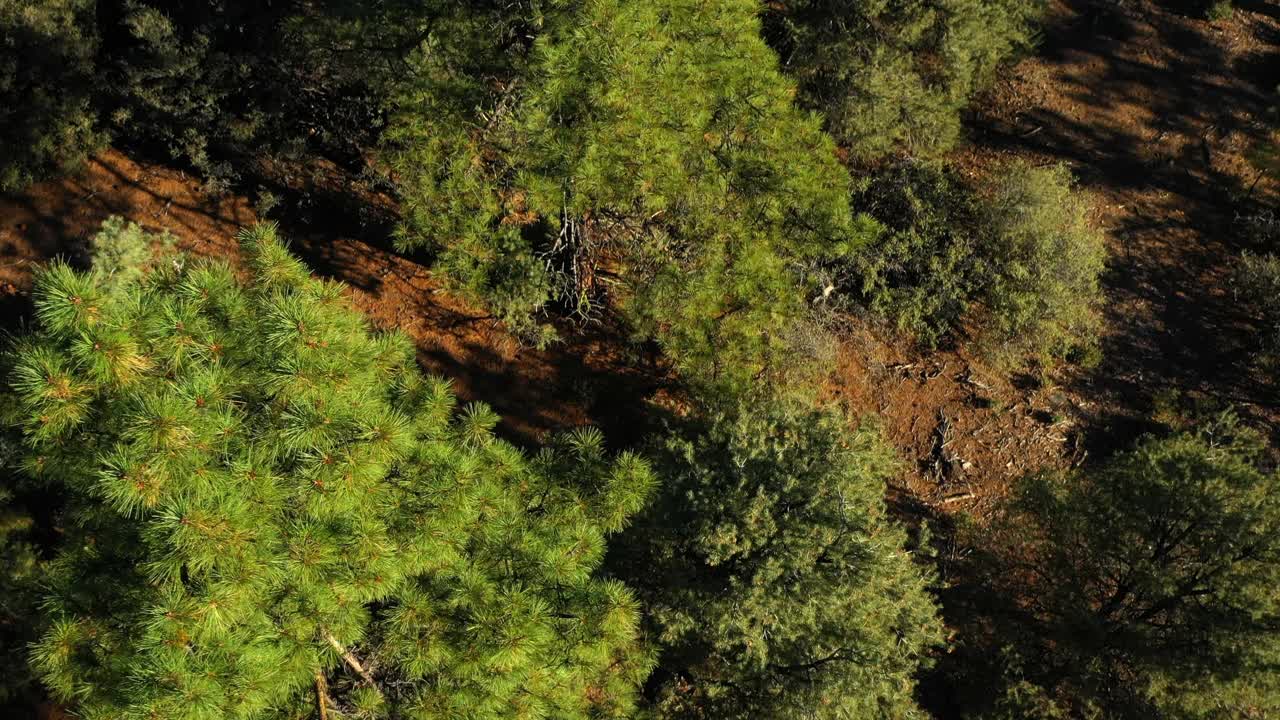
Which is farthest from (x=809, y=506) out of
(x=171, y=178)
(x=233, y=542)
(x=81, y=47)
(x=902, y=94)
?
(x=81, y=47)

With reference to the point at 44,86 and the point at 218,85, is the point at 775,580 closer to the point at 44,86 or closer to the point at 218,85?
the point at 218,85

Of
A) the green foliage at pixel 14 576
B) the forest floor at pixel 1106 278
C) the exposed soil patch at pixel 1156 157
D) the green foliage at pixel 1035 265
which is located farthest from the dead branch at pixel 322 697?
the exposed soil patch at pixel 1156 157

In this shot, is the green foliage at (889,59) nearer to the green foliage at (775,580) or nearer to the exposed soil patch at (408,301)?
the exposed soil patch at (408,301)

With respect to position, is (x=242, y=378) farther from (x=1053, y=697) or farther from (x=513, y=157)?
(x=1053, y=697)

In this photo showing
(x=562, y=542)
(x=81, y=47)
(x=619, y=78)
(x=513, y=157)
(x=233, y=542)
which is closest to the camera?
(x=233, y=542)

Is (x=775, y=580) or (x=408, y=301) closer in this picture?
(x=775, y=580)

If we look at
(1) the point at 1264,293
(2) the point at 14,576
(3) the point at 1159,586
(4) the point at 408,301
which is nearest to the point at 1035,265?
(1) the point at 1264,293

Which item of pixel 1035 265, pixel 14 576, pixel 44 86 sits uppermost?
pixel 44 86
